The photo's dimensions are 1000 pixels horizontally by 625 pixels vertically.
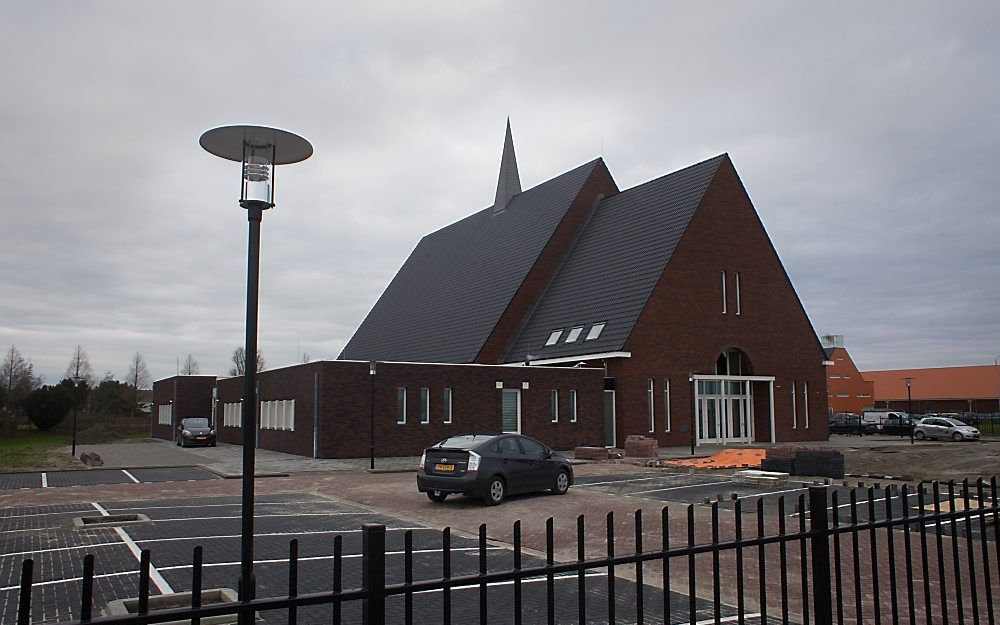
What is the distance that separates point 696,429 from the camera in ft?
121

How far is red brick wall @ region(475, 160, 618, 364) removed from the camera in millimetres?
40188

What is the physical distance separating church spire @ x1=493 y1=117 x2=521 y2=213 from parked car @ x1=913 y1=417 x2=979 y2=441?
1159 inches

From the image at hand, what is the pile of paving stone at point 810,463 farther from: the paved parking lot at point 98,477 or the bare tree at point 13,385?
the bare tree at point 13,385

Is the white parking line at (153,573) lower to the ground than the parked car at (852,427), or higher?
higher

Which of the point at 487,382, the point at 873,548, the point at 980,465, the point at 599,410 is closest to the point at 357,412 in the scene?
the point at 487,382

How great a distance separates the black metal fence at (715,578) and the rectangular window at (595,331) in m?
19.9

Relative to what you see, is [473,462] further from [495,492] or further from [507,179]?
[507,179]

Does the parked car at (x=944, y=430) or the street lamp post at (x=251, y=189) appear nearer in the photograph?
the street lamp post at (x=251, y=189)

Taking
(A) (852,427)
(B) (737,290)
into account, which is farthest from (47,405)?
(A) (852,427)

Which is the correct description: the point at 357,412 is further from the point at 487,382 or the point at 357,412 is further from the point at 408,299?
the point at 408,299

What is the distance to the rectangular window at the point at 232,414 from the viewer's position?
43.9 metres

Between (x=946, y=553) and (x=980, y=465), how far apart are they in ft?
52.4

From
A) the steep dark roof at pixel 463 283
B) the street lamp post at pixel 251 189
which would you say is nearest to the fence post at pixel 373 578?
the street lamp post at pixel 251 189

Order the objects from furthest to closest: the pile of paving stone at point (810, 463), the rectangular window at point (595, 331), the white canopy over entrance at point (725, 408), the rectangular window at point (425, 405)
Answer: the white canopy over entrance at point (725, 408)
the rectangular window at point (595, 331)
the rectangular window at point (425, 405)
the pile of paving stone at point (810, 463)
